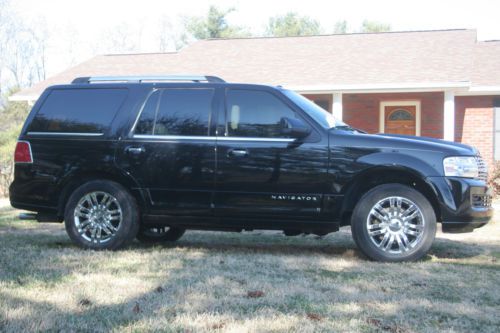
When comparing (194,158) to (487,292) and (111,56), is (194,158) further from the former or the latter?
(111,56)

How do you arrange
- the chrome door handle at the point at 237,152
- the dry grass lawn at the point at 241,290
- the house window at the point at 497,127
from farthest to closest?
the house window at the point at 497,127, the chrome door handle at the point at 237,152, the dry grass lawn at the point at 241,290

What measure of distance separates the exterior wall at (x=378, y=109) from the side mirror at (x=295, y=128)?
1133 centimetres

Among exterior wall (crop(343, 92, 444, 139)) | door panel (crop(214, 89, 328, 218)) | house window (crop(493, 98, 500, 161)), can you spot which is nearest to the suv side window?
door panel (crop(214, 89, 328, 218))

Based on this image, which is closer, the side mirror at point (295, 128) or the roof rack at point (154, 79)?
the side mirror at point (295, 128)

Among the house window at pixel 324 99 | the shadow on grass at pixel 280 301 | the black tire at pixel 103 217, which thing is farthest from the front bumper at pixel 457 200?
the house window at pixel 324 99

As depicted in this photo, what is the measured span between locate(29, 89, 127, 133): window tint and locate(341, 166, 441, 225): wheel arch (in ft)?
8.92

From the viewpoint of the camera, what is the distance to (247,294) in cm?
471

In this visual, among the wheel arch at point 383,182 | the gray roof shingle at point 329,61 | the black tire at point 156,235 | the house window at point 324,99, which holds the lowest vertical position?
the black tire at point 156,235

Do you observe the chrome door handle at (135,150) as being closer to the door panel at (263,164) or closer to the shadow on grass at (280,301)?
the door panel at (263,164)

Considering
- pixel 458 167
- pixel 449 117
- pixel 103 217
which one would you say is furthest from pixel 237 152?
pixel 449 117

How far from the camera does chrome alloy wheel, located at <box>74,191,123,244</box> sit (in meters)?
6.89

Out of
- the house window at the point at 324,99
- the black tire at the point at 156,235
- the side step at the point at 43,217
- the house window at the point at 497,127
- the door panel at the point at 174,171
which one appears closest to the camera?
the door panel at the point at 174,171

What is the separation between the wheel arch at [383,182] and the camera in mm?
6336

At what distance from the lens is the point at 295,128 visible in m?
6.40
